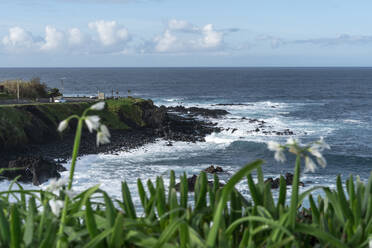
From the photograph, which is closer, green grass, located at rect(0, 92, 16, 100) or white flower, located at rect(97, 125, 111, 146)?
white flower, located at rect(97, 125, 111, 146)

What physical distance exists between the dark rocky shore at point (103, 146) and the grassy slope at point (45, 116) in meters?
0.89

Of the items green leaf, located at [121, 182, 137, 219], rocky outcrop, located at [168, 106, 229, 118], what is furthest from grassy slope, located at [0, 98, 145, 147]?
green leaf, located at [121, 182, 137, 219]

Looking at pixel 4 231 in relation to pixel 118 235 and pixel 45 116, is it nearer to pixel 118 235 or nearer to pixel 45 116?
pixel 118 235

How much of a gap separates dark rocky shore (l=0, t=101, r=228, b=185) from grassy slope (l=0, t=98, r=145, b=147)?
0.89 m

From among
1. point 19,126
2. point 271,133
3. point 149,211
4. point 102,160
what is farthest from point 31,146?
point 149,211

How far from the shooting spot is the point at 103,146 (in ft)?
130

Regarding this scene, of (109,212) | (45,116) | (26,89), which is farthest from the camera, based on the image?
(26,89)

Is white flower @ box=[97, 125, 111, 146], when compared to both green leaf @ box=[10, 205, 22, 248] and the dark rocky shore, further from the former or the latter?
the dark rocky shore

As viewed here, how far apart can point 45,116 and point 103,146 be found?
9949mm

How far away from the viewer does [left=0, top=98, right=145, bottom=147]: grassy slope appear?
3879cm

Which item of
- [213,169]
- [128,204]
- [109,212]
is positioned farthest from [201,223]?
[213,169]

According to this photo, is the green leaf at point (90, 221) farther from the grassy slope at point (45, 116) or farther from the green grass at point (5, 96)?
the green grass at point (5, 96)

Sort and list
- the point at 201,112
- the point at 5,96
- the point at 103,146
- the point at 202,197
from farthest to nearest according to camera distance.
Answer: the point at 201,112, the point at 5,96, the point at 103,146, the point at 202,197

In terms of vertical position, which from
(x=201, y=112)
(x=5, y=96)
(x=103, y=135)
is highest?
(x=103, y=135)
